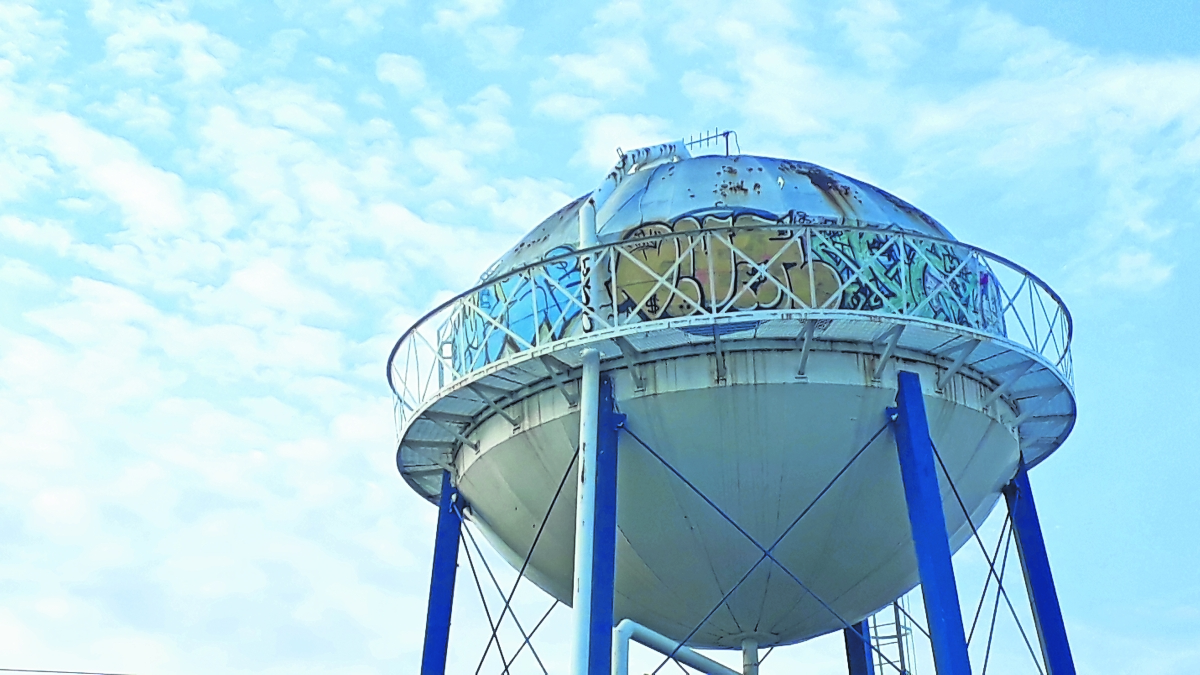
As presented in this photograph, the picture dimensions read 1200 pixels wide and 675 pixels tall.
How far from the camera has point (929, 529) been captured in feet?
42.8

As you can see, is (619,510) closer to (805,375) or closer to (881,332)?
(805,375)

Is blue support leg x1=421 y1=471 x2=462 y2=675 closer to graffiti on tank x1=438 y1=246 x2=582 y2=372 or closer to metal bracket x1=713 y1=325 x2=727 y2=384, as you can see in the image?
graffiti on tank x1=438 y1=246 x2=582 y2=372

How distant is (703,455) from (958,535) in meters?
4.03

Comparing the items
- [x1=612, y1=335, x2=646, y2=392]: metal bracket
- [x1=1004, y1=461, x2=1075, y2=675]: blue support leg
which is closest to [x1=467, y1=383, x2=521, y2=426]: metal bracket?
[x1=612, y1=335, x2=646, y2=392]: metal bracket

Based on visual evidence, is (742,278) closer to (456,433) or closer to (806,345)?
(806,345)

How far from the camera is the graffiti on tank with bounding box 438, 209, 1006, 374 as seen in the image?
45.2 ft

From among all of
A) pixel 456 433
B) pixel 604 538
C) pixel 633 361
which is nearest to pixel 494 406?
pixel 456 433

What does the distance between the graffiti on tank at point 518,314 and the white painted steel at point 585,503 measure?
618mm

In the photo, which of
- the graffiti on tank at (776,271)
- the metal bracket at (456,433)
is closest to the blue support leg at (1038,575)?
the graffiti on tank at (776,271)

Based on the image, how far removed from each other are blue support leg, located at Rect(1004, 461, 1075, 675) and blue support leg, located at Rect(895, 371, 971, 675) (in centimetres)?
288

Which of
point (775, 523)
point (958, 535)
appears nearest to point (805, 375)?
point (775, 523)

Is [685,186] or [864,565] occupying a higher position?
[685,186]

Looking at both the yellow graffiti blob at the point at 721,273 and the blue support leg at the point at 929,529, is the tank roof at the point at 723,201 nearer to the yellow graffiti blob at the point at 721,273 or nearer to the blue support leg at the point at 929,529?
the yellow graffiti blob at the point at 721,273

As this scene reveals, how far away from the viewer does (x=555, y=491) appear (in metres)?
15.0
